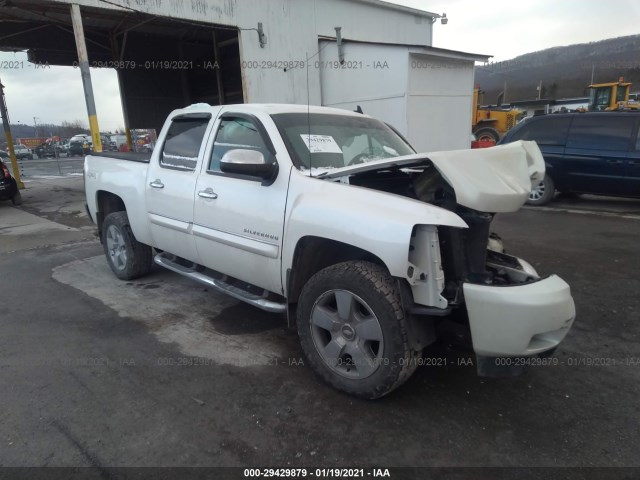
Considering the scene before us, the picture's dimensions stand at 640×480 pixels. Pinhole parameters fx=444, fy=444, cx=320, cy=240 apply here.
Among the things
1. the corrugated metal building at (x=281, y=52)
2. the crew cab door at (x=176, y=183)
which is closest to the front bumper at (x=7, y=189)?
the corrugated metal building at (x=281, y=52)

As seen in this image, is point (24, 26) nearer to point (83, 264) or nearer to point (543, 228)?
point (83, 264)

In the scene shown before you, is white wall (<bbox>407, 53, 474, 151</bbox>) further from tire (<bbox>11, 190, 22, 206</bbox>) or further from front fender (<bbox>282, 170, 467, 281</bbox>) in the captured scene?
tire (<bbox>11, 190, 22, 206</bbox>)

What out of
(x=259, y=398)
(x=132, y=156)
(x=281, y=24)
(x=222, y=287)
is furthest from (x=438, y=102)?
(x=259, y=398)

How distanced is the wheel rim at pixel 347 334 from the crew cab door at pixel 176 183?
1567mm

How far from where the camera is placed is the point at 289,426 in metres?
2.57

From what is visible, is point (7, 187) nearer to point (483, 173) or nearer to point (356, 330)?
point (356, 330)

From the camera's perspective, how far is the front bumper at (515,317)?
231cm

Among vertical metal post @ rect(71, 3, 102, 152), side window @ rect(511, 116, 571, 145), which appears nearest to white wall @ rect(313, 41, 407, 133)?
side window @ rect(511, 116, 571, 145)

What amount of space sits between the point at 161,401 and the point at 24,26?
625 inches

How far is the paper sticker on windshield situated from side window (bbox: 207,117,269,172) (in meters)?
0.34

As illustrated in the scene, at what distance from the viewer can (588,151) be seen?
8367 mm

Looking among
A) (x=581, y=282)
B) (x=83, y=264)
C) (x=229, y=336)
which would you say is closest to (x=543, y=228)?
(x=581, y=282)

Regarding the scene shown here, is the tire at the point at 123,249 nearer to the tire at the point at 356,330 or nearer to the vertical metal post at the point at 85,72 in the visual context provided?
the tire at the point at 356,330

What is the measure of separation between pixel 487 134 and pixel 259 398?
22165 mm
